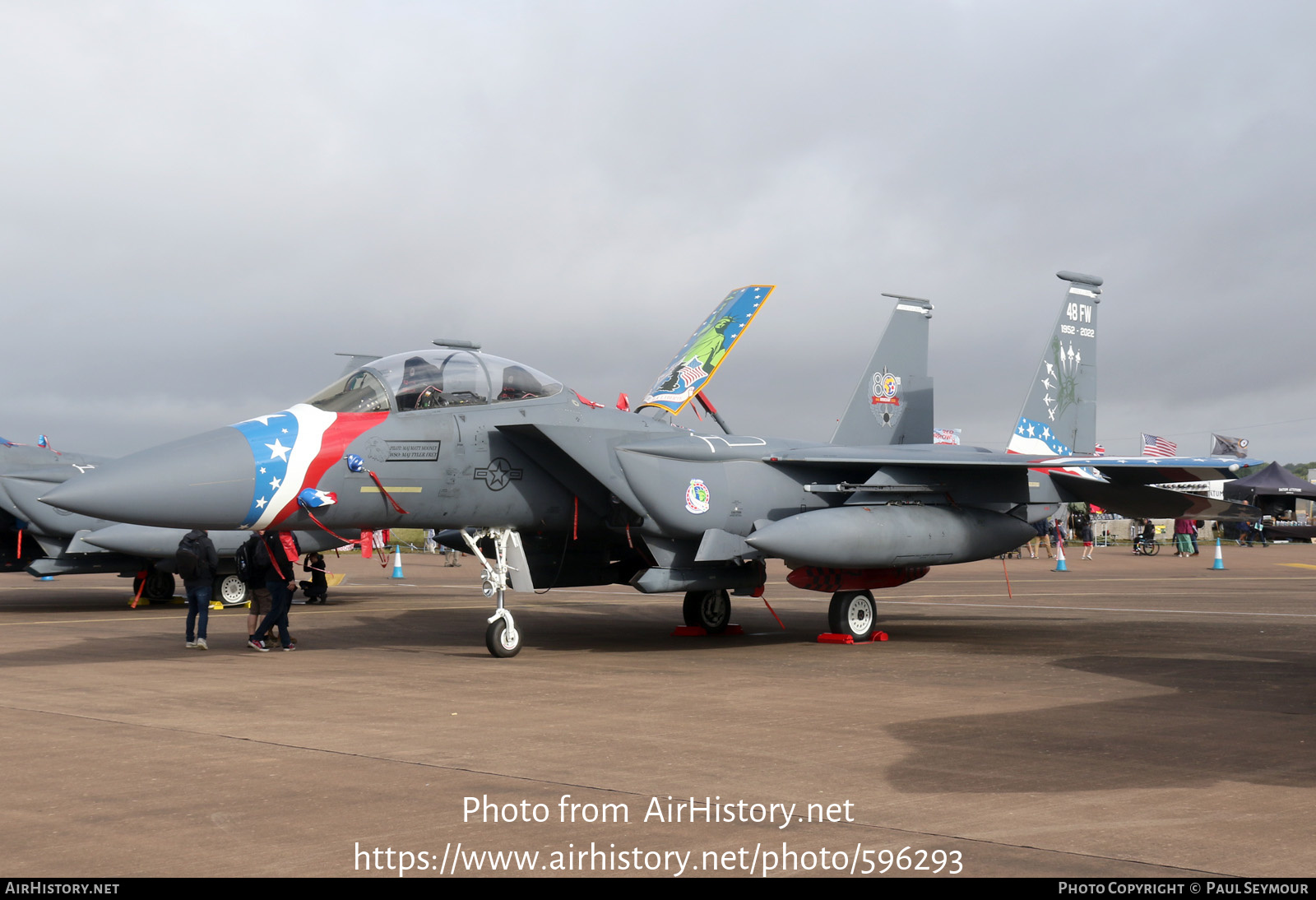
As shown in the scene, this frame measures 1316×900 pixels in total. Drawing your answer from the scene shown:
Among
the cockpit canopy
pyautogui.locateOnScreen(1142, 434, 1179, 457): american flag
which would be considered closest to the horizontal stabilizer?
the cockpit canopy

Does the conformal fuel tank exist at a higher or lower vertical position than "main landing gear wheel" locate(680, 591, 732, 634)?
higher

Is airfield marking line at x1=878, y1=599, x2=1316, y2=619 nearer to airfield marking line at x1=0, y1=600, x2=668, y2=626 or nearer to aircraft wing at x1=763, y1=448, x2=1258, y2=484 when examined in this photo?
aircraft wing at x1=763, y1=448, x2=1258, y2=484

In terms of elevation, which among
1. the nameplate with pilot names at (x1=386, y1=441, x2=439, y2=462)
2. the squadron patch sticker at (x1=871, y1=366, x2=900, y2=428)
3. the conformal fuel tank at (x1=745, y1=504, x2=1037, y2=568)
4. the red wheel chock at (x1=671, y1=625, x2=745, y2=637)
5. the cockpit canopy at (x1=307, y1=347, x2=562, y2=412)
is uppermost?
the squadron patch sticker at (x1=871, y1=366, x2=900, y2=428)

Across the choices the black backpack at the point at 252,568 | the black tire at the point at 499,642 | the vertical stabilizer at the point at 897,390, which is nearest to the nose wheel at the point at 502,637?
the black tire at the point at 499,642

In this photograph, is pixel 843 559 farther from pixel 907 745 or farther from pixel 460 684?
pixel 907 745

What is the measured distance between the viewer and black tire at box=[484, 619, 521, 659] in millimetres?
11367

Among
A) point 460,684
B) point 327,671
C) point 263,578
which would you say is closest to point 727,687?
point 460,684

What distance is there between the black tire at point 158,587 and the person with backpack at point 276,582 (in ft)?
29.8

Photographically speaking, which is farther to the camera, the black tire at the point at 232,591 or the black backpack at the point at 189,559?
the black tire at the point at 232,591

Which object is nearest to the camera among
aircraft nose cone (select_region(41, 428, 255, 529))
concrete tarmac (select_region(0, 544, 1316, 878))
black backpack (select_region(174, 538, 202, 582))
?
concrete tarmac (select_region(0, 544, 1316, 878))

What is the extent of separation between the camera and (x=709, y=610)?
14.9m

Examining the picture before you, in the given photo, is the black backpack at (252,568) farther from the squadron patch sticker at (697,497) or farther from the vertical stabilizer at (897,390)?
the vertical stabilizer at (897,390)

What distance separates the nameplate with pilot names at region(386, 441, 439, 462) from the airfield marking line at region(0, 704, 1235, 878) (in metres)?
3.59

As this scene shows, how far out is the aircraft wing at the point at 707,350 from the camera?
19.2m
